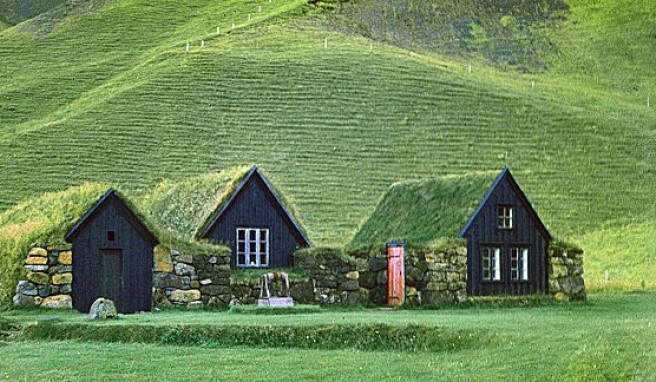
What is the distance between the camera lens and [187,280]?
36031 millimetres

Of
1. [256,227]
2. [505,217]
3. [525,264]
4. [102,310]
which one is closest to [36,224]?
[102,310]

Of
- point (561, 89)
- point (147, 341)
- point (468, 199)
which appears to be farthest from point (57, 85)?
point (147, 341)

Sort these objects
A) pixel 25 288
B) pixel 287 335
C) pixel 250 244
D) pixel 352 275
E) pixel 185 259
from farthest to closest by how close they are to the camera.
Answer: pixel 250 244
pixel 352 275
pixel 185 259
pixel 25 288
pixel 287 335

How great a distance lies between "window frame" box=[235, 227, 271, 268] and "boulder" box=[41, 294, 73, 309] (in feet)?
24.1

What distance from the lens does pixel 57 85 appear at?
338 feet

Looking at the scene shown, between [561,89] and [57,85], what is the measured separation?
146ft

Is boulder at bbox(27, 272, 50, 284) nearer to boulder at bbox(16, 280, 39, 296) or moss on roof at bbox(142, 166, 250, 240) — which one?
boulder at bbox(16, 280, 39, 296)

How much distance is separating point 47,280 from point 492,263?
15.8m

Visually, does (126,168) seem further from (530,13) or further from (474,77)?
(530,13)

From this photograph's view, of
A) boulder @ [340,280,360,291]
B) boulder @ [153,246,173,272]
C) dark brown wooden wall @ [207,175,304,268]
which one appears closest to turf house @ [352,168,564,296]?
boulder @ [340,280,360,291]

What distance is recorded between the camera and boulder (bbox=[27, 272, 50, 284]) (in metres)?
33.6

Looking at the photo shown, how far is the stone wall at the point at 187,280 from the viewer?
35.8m

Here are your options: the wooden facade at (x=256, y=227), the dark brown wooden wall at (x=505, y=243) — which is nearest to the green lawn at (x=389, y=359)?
the wooden facade at (x=256, y=227)

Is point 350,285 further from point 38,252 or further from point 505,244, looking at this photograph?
point 38,252
